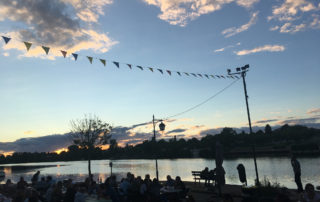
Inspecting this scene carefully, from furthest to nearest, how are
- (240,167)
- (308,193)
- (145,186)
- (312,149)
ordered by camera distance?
(312,149) < (240,167) < (145,186) < (308,193)

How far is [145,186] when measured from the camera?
11.9m

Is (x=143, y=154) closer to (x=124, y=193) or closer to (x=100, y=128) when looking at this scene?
(x=100, y=128)

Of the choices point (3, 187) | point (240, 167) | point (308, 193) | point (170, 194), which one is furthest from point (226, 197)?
point (3, 187)

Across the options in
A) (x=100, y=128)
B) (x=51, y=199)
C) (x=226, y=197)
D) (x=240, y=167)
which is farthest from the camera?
(x=100, y=128)

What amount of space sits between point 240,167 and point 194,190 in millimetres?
3935

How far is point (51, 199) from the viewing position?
10.8 metres

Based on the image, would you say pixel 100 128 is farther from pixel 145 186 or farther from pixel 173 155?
pixel 173 155

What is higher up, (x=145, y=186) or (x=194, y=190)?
(x=145, y=186)

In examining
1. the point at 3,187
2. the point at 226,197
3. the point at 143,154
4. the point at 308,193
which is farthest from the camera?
the point at 143,154

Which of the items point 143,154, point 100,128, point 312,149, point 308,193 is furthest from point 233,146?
point 308,193

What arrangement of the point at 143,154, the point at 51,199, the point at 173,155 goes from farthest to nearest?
the point at 143,154
the point at 173,155
the point at 51,199

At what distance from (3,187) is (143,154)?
17831 cm

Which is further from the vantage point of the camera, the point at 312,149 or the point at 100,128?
the point at 312,149

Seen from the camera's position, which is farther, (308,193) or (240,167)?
(240,167)
